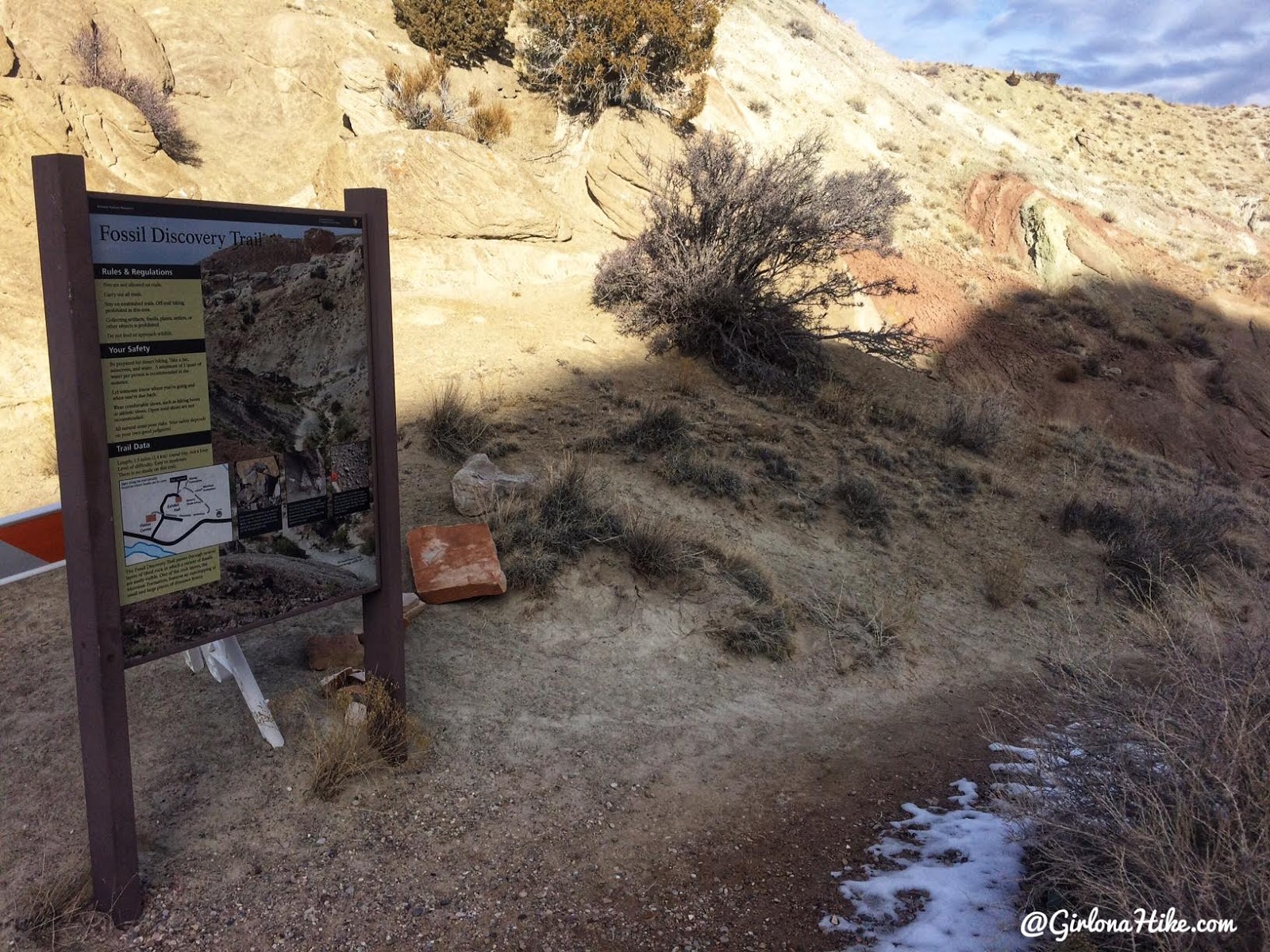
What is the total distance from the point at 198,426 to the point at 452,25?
670 inches

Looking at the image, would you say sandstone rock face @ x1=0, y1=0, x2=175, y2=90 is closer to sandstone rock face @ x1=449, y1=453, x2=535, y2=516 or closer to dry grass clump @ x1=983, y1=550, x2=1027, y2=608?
sandstone rock face @ x1=449, y1=453, x2=535, y2=516

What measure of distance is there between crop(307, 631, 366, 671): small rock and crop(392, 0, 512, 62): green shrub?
15803mm

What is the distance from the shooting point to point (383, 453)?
3.47 meters

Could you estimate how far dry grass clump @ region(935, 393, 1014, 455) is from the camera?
1091 cm

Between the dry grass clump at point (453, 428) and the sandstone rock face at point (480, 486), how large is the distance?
78cm

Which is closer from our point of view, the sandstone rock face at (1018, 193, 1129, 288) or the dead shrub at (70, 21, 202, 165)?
the dead shrub at (70, 21, 202, 165)

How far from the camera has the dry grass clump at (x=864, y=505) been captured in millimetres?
8188

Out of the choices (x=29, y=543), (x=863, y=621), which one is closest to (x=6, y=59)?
(x=29, y=543)

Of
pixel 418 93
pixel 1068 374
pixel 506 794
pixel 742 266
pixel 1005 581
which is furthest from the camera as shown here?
pixel 1068 374

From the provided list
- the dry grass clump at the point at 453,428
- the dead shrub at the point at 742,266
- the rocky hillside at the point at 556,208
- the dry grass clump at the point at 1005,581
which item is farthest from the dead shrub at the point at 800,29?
the dry grass clump at the point at 453,428

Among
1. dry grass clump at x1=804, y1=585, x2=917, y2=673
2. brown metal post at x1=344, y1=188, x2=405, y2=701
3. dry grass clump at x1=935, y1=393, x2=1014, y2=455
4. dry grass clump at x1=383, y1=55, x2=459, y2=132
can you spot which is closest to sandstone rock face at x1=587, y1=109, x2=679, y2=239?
dry grass clump at x1=383, y1=55, x2=459, y2=132

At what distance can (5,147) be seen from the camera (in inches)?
394

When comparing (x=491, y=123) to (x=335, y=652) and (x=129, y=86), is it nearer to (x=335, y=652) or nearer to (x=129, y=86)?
(x=129, y=86)

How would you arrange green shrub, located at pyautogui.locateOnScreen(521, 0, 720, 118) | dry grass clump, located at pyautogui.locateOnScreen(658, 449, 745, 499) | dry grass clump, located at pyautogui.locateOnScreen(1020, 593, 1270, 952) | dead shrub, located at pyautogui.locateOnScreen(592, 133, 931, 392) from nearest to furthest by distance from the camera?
dry grass clump, located at pyautogui.locateOnScreen(1020, 593, 1270, 952), dry grass clump, located at pyautogui.locateOnScreen(658, 449, 745, 499), dead shrub, located at pyautogui.locateOnScreen(592, 133, 931, 392), green shrub, located at pyautogui.locateOnScreen(521, 0, 720, 118)
